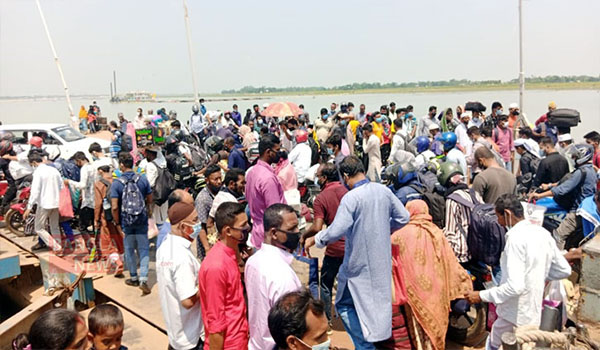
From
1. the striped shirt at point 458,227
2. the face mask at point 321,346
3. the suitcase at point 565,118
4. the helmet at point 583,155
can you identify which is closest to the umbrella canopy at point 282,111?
the suitcase at point 565,118

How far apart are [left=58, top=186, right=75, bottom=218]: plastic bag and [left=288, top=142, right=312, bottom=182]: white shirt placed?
3.56 metres

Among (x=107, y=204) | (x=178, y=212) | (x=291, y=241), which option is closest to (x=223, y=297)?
(x=291, y=241)

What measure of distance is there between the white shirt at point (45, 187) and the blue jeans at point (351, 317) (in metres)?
5.24

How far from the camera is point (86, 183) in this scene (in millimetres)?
6910

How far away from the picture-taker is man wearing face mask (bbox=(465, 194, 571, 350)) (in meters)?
2.94

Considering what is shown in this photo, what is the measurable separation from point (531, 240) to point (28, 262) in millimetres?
6600

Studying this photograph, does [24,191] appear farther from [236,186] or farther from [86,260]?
[236,186]

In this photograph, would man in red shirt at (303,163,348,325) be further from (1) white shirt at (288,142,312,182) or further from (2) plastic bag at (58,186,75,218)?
(2) plastic bag at (58,186,75,218)

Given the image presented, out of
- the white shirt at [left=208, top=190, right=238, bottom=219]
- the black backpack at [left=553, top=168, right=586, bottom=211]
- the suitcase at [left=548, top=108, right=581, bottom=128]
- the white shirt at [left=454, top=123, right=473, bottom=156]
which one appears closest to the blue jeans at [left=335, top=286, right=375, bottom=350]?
the white shirt at [left=208, top=190, right=238, bottom=219]

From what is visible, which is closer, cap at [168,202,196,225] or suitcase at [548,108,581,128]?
cap at [168,202,196,225]

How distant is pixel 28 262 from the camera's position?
6453mm

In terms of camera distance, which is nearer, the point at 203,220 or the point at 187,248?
the point at 187,248

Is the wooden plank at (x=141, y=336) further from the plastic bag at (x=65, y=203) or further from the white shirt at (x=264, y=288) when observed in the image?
the plastic bag at (x=65, y=203)

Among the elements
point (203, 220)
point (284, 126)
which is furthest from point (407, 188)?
point (284, 126)
